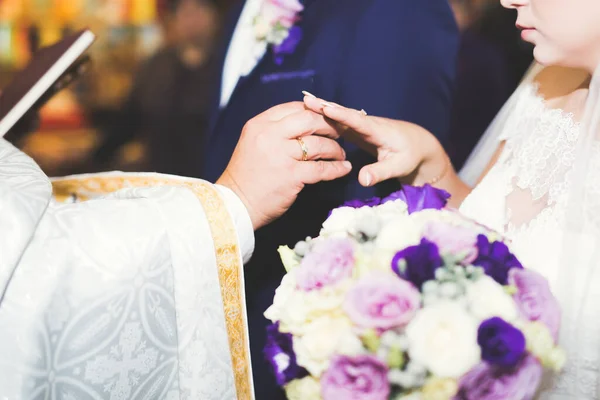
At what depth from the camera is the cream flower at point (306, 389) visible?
0.84 metres

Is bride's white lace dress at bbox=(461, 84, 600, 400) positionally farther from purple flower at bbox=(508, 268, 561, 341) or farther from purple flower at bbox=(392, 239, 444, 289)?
purple flower at bbox=(392, 239, 444, 289)

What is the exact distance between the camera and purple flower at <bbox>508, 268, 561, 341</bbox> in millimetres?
809

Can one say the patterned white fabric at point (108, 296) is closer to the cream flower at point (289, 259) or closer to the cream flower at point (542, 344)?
the cream flower at point (289, 259)

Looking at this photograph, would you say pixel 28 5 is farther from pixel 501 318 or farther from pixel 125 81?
pixel 501 318

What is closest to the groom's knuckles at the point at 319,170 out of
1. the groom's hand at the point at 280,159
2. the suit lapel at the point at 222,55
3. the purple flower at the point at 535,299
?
the groom's hand at the point at 280,159

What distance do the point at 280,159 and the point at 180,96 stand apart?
3.23 metres

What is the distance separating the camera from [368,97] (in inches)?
55.7

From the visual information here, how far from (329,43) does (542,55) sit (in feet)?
1.73

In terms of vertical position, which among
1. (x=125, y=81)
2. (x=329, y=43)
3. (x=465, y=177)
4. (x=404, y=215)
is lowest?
(x=125, y=81)

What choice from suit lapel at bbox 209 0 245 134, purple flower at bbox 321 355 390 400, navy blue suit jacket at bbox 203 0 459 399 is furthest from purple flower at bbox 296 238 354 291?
suit lapel at bbox 209 0 245 134

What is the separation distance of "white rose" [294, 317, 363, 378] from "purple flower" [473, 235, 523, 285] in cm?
20

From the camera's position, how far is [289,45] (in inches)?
60.6

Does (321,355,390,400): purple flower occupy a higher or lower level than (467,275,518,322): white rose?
lower

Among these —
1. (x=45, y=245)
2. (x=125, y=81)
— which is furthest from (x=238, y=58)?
(x=125, y=81)
